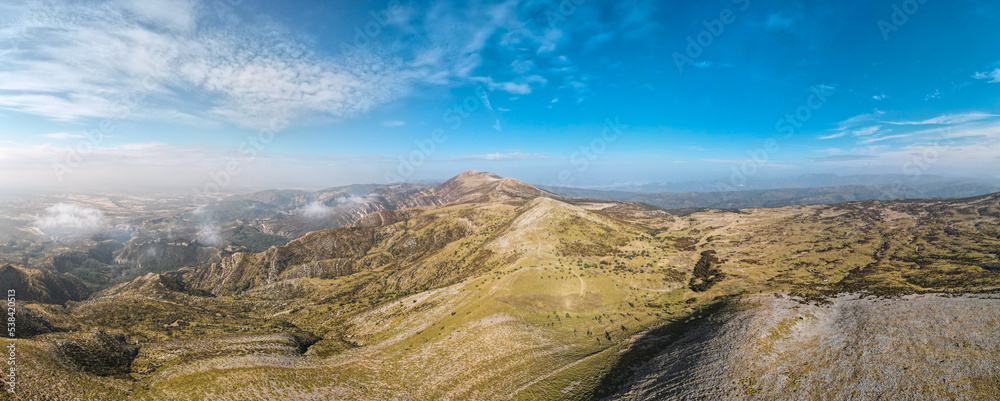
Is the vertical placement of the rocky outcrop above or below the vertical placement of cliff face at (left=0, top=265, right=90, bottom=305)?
above

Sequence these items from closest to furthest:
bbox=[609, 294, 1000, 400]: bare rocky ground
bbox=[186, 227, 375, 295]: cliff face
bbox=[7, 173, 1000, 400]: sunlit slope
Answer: bbox=[609, 294, 1000, 400]: bare rocky ground, bbox=[7, 173, 1000, 400]: sunlit slope, bbox=[186, 227, 375, 295]: cliff face

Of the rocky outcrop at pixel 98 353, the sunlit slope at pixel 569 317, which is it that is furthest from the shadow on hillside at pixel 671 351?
the rocky outcrop at pixel 98 353

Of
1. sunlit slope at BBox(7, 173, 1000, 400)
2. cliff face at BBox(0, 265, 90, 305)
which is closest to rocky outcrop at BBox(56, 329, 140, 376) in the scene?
sunlit slope at BBox(7, 173, 1000, 400)

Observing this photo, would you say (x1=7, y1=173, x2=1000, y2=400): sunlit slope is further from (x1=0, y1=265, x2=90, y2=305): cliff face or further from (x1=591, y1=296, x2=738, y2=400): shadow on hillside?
(x1=0, y1=265, x2=90, y2=305): cliff face

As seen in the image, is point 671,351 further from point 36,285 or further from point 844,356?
point 36,285

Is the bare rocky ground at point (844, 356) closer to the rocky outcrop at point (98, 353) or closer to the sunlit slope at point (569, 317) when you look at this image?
the sunlit slope at point (569, 317)

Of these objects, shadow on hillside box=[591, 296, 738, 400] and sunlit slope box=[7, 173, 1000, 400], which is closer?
shadow on hillside box=[591, 296, 738, 400]

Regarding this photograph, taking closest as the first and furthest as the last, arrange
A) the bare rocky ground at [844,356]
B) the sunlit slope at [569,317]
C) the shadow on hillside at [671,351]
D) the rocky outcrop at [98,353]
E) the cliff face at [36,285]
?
1. the bare rocky ground at [844,356]
2. the shadow on hillside at [671,351]
3. the sunlit slope at [569,317]
4. the rocky outcrop at [98,353]
5. the cliff face at [36,285]

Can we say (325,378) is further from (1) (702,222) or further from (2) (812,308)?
(1) (702,222)

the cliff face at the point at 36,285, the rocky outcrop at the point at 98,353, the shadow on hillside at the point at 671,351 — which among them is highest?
the shadow on hillside at the point at 671,351

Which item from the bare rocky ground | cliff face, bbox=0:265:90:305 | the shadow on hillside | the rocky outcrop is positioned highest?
the bare rocky ground

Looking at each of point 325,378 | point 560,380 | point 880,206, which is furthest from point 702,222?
point 325,378
